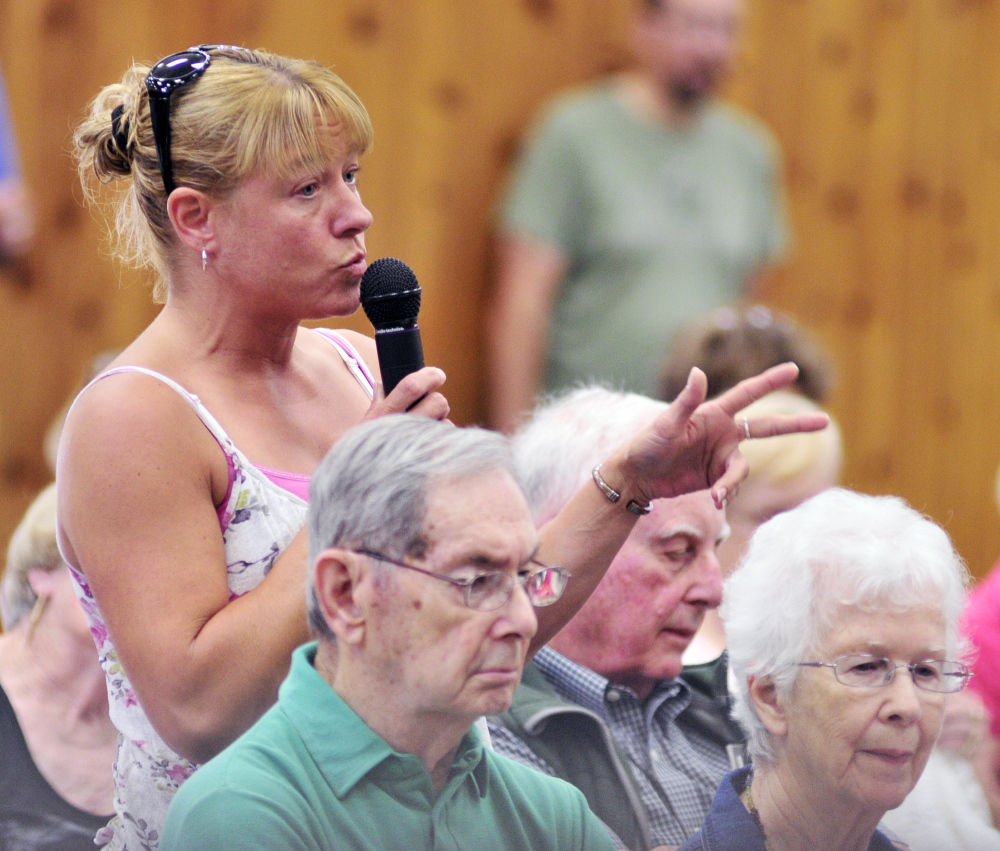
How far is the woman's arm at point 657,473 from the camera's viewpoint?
4.64 feet

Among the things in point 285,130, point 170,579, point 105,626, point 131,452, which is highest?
point 285,130

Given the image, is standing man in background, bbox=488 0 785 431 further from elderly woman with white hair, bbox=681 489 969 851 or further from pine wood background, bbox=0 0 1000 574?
elderly woman with white hair, bbox=681 489 969 851

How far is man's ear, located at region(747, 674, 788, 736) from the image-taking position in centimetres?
152

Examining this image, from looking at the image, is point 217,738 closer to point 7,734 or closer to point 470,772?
point 470,772

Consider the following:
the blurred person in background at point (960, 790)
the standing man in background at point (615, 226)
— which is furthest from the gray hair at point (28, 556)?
the standing man in background at point (615, 226)

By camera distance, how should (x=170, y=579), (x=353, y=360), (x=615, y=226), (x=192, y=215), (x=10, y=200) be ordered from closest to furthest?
(x=170, y=579), (x=192, y=215), (x=353, y=360), (x=10, y=200), (x=615, y=226)

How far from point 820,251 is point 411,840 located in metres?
3.59

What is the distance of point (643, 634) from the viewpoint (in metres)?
1.80

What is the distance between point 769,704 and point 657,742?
11.8 inches

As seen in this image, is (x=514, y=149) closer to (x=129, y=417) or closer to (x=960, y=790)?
(x=960, y=790)

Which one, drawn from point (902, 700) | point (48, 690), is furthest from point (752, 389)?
point (48, 690)

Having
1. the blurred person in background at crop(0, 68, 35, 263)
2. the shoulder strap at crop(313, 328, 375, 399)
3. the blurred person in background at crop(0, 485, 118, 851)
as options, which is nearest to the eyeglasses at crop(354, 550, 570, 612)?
the shoulder strap at crop(313, 328, 375, 399)

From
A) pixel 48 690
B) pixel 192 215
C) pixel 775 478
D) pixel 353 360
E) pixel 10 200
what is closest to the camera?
pixel 192 215

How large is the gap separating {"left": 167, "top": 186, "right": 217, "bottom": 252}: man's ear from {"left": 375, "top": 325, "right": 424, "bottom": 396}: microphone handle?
0.21 meters
